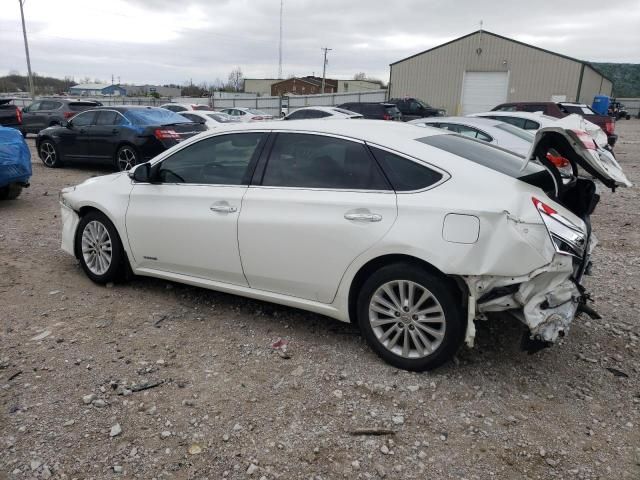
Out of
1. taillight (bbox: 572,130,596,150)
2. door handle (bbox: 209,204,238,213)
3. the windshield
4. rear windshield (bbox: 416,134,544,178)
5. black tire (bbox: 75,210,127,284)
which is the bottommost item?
black tire (bbox: 75,210,127,284)

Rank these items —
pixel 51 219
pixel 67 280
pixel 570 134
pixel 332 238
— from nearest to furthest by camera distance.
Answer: pixel 570 134, pixel 332 238, pixel 67 280, pixel 51 219

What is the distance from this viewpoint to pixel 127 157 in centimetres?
1111

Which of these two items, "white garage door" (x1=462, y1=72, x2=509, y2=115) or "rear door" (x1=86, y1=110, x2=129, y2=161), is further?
"white garage door" (x1=462, y1=72, x2=509, y2=115)

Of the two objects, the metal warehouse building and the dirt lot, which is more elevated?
the metal warehouse building

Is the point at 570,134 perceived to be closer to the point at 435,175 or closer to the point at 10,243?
the point at 435,175

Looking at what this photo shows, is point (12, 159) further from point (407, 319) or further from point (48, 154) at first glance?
point (407, 319)

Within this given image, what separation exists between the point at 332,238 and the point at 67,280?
3.00 metres

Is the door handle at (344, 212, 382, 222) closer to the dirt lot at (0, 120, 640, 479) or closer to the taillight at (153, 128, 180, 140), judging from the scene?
the dirt lot at (0, 120, 640, 479)

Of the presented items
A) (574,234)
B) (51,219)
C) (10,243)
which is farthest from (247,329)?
(51,219)

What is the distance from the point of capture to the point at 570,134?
10.5 ft

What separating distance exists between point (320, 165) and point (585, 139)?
1720 mm

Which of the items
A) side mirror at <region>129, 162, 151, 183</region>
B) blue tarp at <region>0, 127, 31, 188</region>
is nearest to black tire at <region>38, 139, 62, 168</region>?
blue tarp at <region>0, 127, 31, 188</region>

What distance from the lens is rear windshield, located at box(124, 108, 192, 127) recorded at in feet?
36.8

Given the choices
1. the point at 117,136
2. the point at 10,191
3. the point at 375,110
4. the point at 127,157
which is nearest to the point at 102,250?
the point at 10,191
